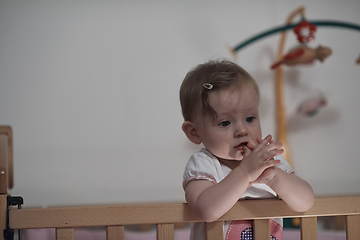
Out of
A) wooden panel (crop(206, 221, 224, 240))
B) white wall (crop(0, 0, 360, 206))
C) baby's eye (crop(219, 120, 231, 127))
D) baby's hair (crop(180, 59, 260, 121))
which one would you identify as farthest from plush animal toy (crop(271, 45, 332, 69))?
wooden panel (crop(206, 221, 224, 240))

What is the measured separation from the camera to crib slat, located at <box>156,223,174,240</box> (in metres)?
0.70

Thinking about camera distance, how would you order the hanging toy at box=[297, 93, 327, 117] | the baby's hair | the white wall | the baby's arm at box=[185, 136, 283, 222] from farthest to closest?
1. the hanging toy at box=[297, 93, 327, 117]
2. the white wall
3. the baby's hair
4. the baby's arm at box=[185, 136, 283, 222]

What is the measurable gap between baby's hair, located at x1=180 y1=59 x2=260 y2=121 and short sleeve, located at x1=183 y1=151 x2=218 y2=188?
0.08 metres

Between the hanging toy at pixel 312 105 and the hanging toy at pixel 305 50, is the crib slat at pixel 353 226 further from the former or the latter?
the hanging toy at pixel 312 105

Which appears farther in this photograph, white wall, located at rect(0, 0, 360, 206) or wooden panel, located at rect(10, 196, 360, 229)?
white wall, located at rect(0, 0, 360, 206)

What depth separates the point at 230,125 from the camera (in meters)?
0.75

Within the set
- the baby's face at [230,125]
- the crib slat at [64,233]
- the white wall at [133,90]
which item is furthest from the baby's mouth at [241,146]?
the white wall at [133,90]

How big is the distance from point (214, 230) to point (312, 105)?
60.3 inches

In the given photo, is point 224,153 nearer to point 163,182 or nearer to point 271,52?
point 163,182

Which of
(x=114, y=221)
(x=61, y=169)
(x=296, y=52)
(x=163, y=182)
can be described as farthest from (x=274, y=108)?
(x=114, y=221)

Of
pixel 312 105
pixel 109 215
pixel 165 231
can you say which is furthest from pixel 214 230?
pixel 312 105

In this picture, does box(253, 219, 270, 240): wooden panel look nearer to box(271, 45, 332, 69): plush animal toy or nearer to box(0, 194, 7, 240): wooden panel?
box(0, 194, 7, 240): wooden panel

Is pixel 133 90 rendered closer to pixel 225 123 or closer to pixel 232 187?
pixel 225 123

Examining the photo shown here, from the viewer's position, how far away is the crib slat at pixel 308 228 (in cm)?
73
